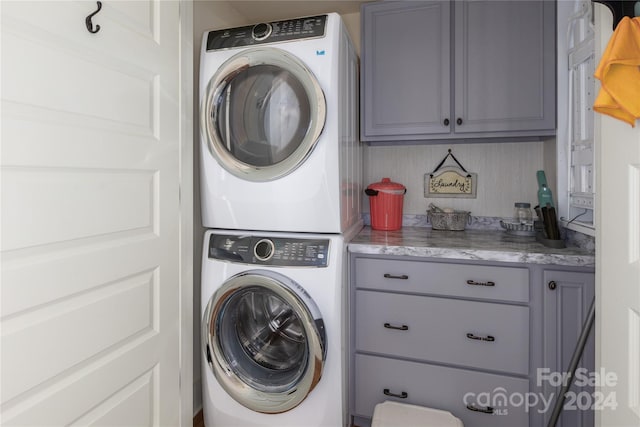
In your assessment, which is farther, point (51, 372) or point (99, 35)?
point (99, 35)

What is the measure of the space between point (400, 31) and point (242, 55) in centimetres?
99

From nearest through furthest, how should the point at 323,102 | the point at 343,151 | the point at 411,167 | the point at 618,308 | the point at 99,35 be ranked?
1. the point at 618,308
2. the point at 99,35
3. the point at 323,102
4. the point at 343,151
5. the point at 411,167

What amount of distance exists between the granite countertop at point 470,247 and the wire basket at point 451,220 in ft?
0.23

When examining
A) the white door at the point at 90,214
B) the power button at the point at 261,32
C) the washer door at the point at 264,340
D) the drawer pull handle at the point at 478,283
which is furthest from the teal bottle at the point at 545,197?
the white door at the point at 90,214

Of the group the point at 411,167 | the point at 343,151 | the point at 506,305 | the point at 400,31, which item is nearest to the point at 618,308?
the point at 506,305

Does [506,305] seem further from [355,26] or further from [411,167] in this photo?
[355,26]

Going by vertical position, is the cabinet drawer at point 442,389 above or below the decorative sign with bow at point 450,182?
A: below

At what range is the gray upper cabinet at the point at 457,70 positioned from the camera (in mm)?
1839

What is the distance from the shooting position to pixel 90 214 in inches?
44.8

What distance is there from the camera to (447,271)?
1.64 meters

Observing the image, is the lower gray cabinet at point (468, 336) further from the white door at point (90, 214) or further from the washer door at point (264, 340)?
the white door at point (90, 214)

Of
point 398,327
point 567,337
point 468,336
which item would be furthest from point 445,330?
point 567,337

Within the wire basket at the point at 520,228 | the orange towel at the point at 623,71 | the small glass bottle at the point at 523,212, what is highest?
the orange towel at the point at 623,71

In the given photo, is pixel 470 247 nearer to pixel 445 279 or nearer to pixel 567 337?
pixel 445 279
